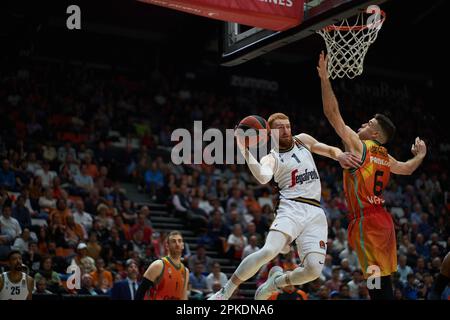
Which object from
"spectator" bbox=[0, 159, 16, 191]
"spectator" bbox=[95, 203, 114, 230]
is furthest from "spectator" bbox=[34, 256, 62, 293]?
"spectator" bbox=[0, 159, 16, 191]

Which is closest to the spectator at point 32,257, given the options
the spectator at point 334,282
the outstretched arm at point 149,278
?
the outstretched arm at point 149,278

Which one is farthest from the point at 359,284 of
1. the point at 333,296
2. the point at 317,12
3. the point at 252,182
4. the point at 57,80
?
the point at 57,80

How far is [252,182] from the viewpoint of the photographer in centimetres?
1933

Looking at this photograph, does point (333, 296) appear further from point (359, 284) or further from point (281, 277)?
point (281, 277)

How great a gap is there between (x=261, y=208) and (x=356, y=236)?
991cm

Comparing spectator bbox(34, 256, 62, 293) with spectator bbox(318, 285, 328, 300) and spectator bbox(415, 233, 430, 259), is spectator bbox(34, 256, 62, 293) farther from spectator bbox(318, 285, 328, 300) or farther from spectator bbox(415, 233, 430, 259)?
spectator bbox(415, 233, 430, 259)

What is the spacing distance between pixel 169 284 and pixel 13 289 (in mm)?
3164

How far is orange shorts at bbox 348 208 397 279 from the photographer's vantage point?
7.21 m

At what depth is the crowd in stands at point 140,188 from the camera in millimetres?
13344

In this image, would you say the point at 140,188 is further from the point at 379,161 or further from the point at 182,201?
the point at 379,161

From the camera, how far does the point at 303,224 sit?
24.8ft

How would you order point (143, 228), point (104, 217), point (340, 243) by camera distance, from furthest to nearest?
point (340, 243) < point (143, 228) < point (104, 217)

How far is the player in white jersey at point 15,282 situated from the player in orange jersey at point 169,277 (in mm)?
2768

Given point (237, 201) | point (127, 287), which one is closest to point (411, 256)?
point (237, 201)
